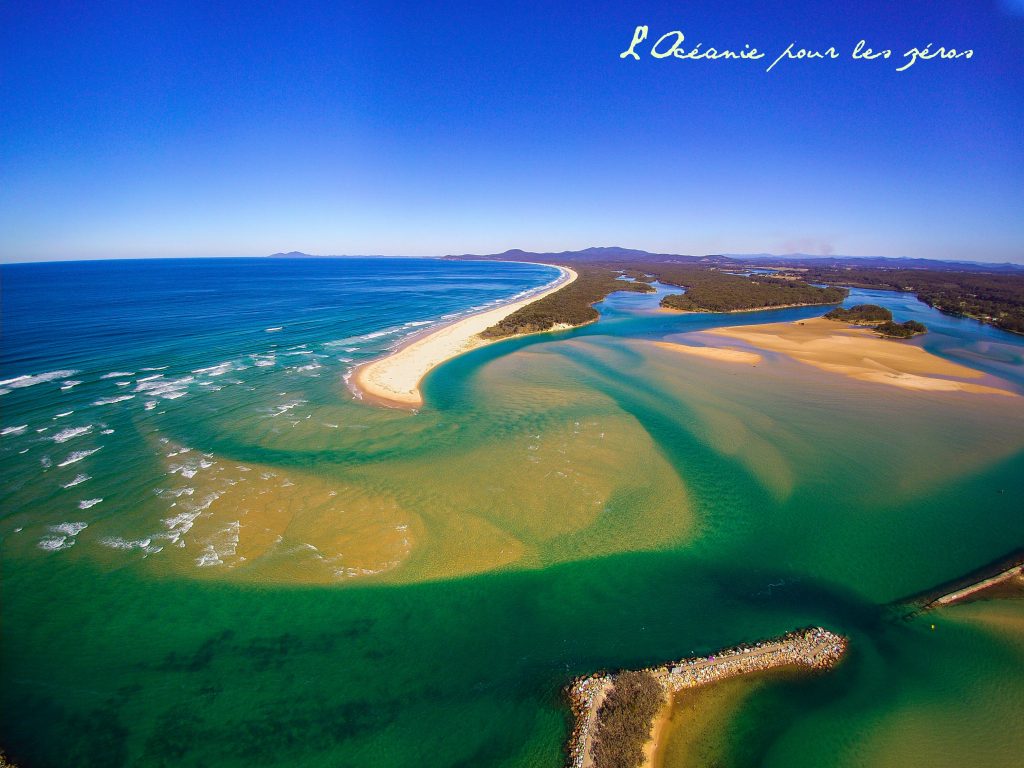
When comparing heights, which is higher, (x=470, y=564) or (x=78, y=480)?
(x=78, y=480)

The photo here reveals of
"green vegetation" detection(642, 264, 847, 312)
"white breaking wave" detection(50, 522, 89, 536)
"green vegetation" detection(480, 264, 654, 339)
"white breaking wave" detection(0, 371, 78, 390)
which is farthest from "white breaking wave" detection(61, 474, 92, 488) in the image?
"green vegetation" detection(642, 264, 847, 312)

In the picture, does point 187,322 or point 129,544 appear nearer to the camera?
point 129,544

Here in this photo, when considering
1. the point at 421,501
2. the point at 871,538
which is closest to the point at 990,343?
the point at 871,538

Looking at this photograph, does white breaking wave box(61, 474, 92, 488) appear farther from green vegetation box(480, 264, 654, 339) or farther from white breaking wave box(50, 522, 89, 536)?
green vegetation box(480, 264, 654, 339)

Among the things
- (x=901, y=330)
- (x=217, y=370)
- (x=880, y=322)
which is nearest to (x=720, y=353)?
(x=901, y=330)

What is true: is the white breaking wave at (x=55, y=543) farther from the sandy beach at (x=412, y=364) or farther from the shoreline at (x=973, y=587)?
the shoreline at (x=973, y=587)

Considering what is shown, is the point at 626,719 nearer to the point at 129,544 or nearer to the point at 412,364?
the point at 129,544

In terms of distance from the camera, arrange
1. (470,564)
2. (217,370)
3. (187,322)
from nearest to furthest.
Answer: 1. (470,564)
2. (217,370)
3. (187,322)

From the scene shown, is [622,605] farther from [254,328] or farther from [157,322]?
[157,322]
